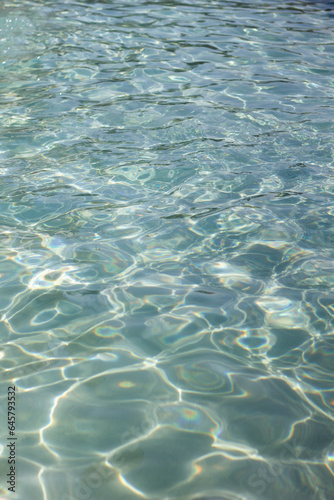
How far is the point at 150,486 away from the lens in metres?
2.08

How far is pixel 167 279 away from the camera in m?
3.29

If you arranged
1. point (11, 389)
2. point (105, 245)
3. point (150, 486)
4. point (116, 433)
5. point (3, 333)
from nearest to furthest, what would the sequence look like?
point (150, 486)
point (116, 433)
point (11, 389)
point (3, 333)
point (105, 245)

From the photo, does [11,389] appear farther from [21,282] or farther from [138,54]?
[138,54]

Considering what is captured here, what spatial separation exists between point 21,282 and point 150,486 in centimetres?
154

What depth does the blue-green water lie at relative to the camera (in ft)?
7.27

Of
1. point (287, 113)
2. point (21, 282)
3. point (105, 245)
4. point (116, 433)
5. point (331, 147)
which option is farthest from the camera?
point (287, 113)

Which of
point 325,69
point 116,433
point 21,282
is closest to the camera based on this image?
point 116,433

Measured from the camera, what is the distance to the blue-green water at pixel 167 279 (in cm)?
221

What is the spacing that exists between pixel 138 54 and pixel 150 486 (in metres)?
6.26

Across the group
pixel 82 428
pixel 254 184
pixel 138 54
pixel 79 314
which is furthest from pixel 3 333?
pixel 138 54

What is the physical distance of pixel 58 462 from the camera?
84.7 inches

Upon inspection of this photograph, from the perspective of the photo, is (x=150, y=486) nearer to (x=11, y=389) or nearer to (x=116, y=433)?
(x=116, y=433)

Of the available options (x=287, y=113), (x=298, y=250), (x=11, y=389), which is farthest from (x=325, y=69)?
(x=11, y=389)

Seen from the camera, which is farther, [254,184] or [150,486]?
[254,184]
